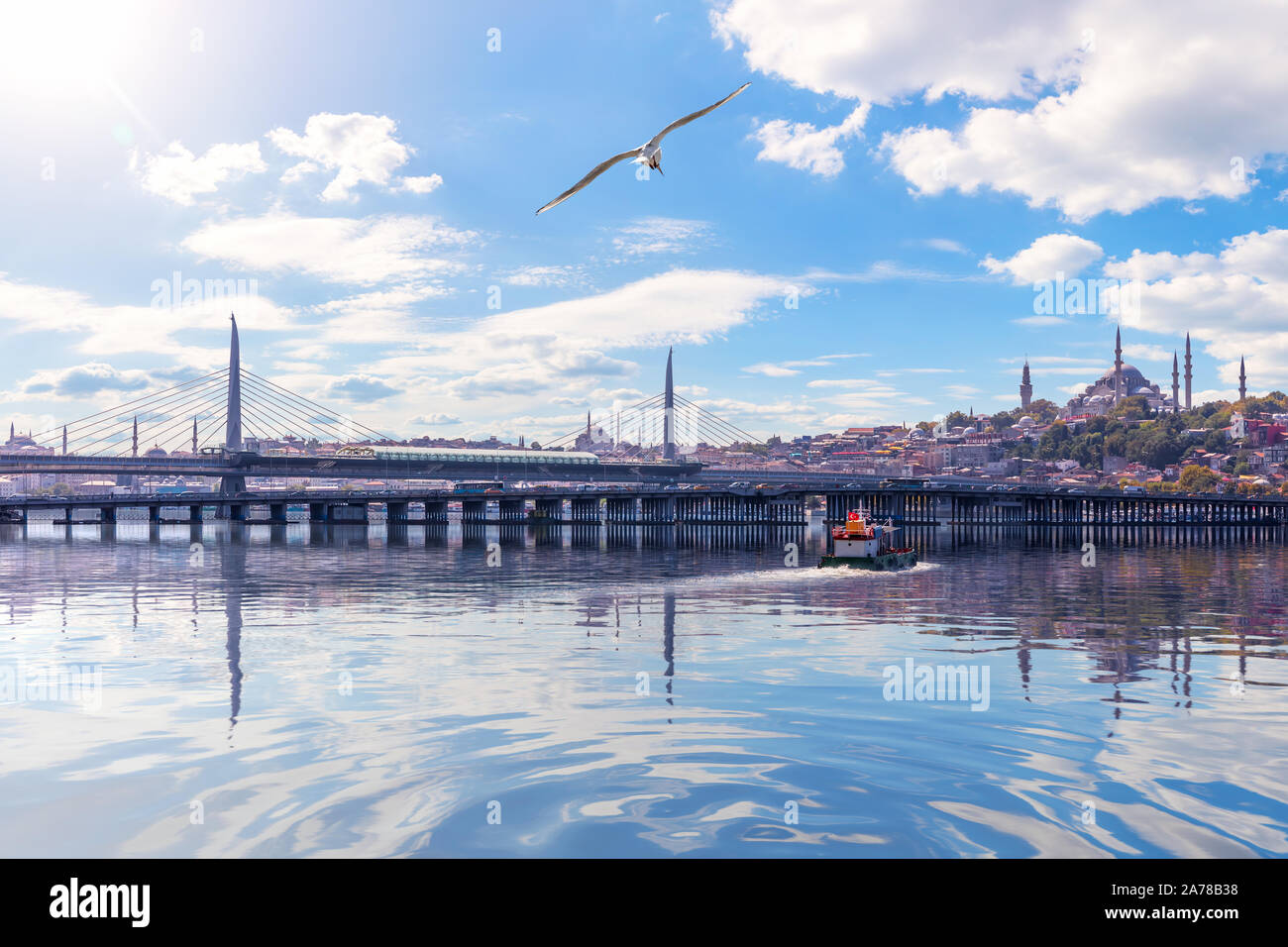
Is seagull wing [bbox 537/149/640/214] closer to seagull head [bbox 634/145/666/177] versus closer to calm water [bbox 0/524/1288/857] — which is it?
seagull head [bbox 634/145/666/177]

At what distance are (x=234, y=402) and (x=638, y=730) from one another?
17335 cm

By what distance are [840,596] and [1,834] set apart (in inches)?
1522

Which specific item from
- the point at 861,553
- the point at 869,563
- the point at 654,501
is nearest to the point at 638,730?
the point at 869,563

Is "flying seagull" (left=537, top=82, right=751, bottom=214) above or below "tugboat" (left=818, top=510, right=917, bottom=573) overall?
above

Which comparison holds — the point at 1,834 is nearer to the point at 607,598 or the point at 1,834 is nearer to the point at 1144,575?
the point at 607,598

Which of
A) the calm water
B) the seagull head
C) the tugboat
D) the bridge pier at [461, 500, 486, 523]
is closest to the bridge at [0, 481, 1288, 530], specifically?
the bridge pier at [461, 500, 486, 523]

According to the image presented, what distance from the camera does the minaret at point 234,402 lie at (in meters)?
173

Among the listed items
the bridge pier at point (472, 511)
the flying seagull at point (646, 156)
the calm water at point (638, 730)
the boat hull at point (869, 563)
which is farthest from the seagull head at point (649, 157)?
the bridge pier at point (472, 511)

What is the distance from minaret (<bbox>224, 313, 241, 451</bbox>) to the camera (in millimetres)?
172625

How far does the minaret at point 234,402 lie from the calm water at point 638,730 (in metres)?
139

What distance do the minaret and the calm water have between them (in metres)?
139
